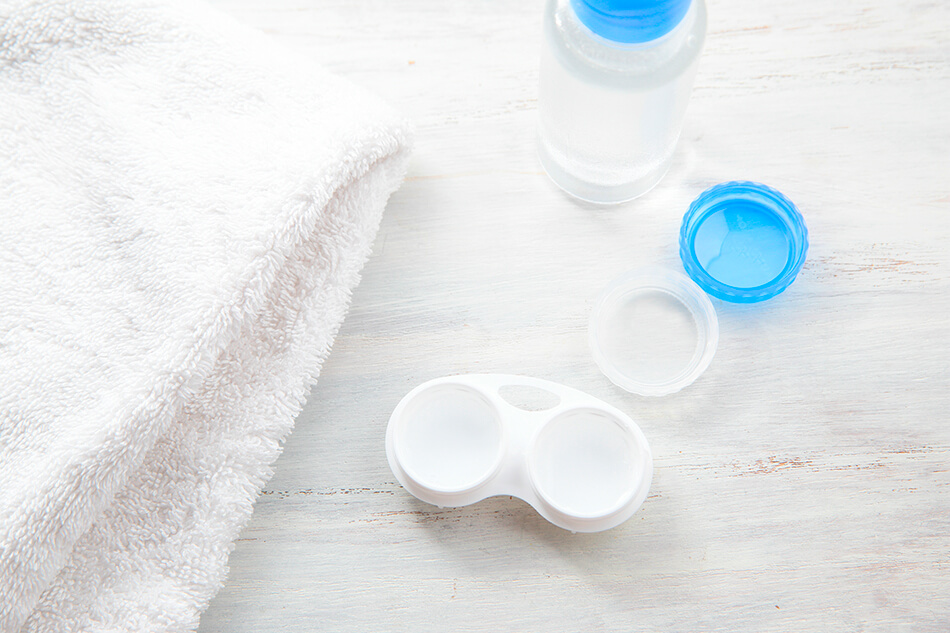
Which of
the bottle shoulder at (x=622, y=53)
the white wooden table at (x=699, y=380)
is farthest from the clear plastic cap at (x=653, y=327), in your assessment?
the bottle shoulder at (x=622, y=53)

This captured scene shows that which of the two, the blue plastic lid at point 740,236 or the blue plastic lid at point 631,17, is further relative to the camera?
the blue plastic lid at point 740,236

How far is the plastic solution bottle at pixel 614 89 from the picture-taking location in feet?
1.66

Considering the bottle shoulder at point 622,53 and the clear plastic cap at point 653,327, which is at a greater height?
the bottle shoulder at point 622,53

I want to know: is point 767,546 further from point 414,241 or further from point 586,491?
point 414,241

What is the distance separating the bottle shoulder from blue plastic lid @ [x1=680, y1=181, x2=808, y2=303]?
0.49ft

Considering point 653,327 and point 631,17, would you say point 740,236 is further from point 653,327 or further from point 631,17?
point 631,17

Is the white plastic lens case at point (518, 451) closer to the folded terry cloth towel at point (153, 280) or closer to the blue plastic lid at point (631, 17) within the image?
the folded terry cloth towel at point (153, 280)

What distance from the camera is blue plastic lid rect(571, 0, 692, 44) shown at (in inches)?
19.1

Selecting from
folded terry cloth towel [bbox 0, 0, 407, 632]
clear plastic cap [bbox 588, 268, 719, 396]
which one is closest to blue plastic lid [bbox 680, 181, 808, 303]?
clear plastic cap [bbox 588, 268, 719, 396]

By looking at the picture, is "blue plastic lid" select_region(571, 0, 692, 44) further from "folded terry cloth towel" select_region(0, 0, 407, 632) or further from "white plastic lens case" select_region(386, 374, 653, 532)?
"white plastic lens case" select_region(386, 374, 653, 532)

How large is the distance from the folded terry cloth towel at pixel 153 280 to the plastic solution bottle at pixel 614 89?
15 centimetres

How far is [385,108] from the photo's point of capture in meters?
0.63

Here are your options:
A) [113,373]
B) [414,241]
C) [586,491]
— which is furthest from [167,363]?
[586,491]

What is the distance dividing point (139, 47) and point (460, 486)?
19.1 inches
